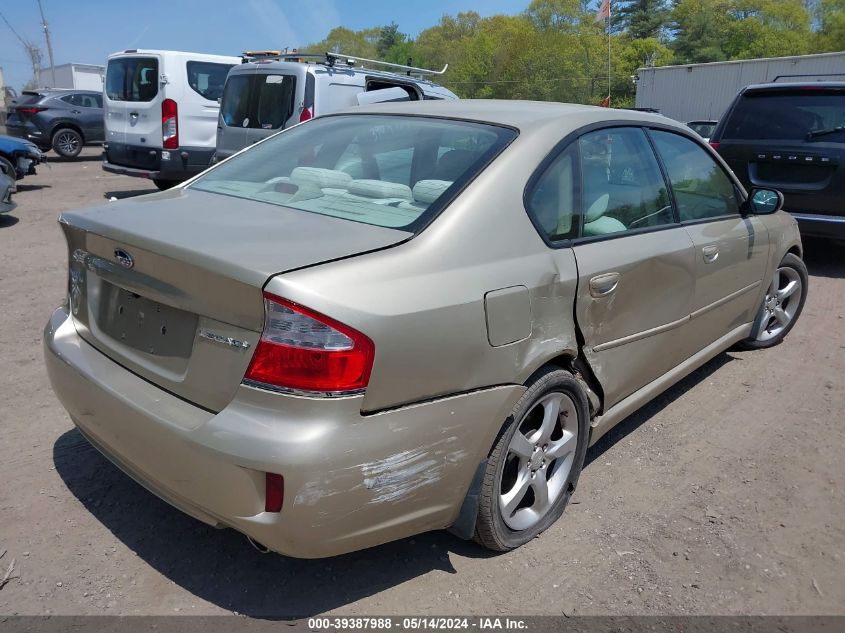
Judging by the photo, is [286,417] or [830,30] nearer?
[286,417]

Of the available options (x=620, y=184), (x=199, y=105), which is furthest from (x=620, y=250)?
(x=199, y=105)

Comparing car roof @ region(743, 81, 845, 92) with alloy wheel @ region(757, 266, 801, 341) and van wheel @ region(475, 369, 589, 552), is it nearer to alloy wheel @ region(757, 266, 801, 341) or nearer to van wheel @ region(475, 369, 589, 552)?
alloy wheel @ region(757, 266, 801, 341)

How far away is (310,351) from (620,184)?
1892 millimetres

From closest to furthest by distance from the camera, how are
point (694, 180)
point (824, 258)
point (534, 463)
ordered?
point (534, 463) → point (694, 180) → point (824, 258)

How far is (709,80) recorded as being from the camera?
26750 mm

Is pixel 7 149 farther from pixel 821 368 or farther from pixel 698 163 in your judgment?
pixel 821 368

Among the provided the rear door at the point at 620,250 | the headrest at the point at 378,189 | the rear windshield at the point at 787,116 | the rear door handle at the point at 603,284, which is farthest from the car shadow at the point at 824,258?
the headrest at the point at 378,189

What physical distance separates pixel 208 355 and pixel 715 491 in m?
2.37

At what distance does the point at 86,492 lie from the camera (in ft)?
9.87

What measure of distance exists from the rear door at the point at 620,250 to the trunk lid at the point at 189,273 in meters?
0.85

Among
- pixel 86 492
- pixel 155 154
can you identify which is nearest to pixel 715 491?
pixel 86 492

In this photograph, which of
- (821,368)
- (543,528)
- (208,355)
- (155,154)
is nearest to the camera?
(208,355)

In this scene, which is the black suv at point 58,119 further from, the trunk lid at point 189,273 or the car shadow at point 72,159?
the trunk lid at point 189,273

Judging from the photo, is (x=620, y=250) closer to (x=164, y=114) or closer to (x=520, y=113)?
(x=520, y=113)
